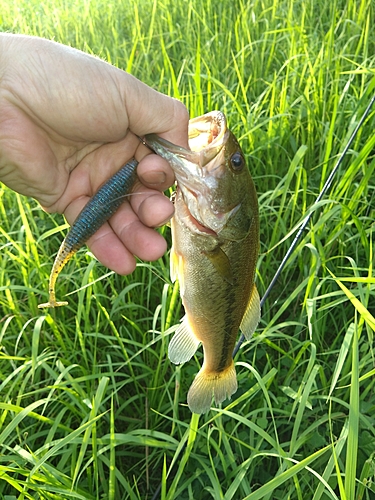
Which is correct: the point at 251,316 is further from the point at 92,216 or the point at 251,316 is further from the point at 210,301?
the point at 92,216

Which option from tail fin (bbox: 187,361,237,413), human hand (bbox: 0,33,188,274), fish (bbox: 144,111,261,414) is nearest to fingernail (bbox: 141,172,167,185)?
human hand (bbox: 0,33,188,274)

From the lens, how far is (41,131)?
2.12 meters

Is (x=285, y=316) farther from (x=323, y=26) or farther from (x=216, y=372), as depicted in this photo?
(x=323, y=26)

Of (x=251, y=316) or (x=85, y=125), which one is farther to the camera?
(x=85, y=125)

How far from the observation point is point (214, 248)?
1736 millimetres

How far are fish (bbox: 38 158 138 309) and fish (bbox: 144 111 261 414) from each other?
180 mm

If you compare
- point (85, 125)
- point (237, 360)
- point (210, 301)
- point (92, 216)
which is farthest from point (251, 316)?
point (85, 125)

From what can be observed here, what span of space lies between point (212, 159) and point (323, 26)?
136 inches

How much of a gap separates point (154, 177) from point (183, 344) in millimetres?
608

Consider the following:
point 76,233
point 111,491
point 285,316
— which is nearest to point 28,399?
point 111,491

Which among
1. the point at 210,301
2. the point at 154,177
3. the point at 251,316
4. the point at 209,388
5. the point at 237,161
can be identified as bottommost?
the point at 209,388

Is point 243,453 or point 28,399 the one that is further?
point 28,399

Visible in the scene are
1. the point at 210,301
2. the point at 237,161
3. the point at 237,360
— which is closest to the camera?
the point at 237,161

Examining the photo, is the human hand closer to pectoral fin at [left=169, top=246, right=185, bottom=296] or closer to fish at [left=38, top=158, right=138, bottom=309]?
fish at [left=38, top=158, right=138, bottom=309]
